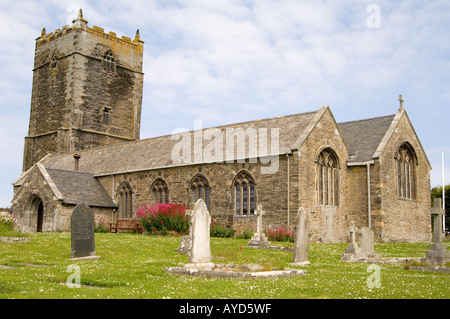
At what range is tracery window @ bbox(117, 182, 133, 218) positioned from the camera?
32.9 m

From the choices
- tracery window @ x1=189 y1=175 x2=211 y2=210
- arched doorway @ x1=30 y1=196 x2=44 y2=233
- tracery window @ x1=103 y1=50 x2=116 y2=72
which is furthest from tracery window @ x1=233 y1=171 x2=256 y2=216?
tracery window @ x1=103 y1=50 x2=116 y2=72

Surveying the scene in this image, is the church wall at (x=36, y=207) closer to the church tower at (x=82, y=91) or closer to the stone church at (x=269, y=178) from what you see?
the stone church at (x=269, y=178)

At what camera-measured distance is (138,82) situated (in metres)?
51.7

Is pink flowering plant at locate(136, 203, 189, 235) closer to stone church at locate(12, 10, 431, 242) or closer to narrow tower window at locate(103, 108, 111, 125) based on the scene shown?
stone church at locate(12, 10, 431, 242)

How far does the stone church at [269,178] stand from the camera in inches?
1003

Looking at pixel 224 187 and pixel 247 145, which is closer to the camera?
pixel 224 187

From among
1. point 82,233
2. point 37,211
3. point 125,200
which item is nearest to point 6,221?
point 82,233

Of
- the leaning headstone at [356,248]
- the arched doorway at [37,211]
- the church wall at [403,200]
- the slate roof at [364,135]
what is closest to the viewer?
the leaning headstone at [356,248]

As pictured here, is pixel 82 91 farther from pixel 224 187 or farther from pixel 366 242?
pixel 366 242

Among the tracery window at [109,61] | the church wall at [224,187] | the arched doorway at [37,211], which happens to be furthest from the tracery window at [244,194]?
the tracery window at [109,61]

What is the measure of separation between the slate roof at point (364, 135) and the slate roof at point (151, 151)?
3.83 m

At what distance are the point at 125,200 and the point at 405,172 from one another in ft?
60.0

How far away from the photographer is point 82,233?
49.1 feet
